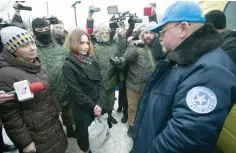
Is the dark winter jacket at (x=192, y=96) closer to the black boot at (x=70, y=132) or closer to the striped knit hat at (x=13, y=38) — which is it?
the striped knit hat at (x=13, y=38)

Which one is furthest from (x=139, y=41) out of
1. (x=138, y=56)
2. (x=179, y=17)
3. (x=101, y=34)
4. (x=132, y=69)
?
(x=179, y=17)

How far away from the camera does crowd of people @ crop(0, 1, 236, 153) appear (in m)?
1.00

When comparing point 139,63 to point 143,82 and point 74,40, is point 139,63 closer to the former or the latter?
point 143,82

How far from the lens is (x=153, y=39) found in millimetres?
3162

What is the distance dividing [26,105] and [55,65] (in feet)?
3.98

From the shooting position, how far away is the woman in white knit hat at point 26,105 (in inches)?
65.4

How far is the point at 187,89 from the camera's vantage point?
3.35 feet

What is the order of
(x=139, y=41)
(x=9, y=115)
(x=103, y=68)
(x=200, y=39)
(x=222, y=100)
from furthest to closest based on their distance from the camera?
(x=103, y=68) → (x=139, y=41) → (x=9, y=115) → (x=200, y=39) → (x=222, y=100)

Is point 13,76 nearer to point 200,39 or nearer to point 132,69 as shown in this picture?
point 200,39

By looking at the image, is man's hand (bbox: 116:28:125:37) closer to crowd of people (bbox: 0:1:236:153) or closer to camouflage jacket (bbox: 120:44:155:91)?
crowd of people (bbox: 0:1:236:153)

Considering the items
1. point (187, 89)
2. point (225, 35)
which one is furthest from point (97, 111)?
point (225, 35)

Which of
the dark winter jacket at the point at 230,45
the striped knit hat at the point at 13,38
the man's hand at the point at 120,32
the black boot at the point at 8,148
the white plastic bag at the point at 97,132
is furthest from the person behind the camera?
the man's hand at the point at 120,32

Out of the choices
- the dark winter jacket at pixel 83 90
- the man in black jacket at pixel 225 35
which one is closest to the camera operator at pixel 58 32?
the dark winter jacket at pixel 83 90

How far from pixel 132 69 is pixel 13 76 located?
1985 mm
